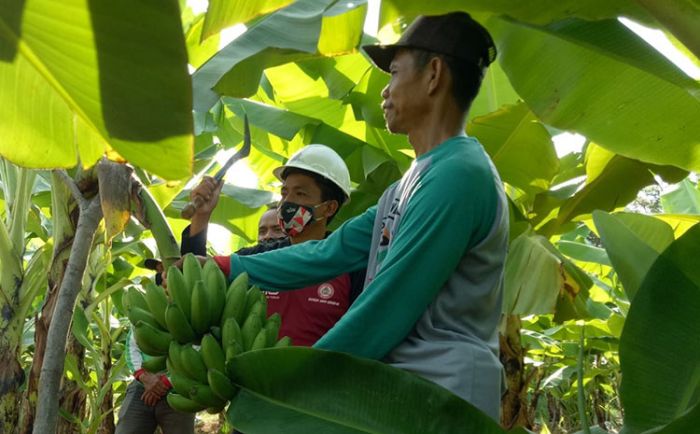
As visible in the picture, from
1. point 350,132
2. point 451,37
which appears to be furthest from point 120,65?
point 350,132

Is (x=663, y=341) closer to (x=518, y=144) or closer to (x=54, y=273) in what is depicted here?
(x=518, y=144)

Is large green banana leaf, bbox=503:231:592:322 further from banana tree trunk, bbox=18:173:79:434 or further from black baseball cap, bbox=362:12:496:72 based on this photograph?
banana tree trunk, bbox=18:173:79:434

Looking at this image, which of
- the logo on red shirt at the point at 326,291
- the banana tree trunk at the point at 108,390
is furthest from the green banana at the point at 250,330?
the banana tree trunk at the point at 108,390

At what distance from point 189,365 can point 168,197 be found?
3.40 ft

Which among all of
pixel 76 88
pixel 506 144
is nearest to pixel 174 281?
pixel 76 88

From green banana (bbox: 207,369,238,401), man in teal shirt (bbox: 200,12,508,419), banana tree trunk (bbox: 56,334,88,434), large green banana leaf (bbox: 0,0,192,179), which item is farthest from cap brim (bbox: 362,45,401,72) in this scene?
banana tree trunk (bbox: 56,334,88,434)

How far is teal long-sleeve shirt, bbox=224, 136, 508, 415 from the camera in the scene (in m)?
1.17

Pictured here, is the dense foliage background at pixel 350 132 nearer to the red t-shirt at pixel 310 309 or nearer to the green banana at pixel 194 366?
the green banana at pixel 194 366

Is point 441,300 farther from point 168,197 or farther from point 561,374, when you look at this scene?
point 561,374

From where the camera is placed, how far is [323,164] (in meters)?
2.16

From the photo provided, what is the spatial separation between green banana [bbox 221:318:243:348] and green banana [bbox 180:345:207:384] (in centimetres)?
5

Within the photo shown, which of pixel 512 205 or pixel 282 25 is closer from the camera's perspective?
pixel 282 25

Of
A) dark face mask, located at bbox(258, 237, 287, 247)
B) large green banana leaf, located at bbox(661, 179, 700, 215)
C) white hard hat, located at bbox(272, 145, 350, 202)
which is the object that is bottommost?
large green banana leaf, located at bbox(661, 179, 700, 215)

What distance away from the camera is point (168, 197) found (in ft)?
7.09
